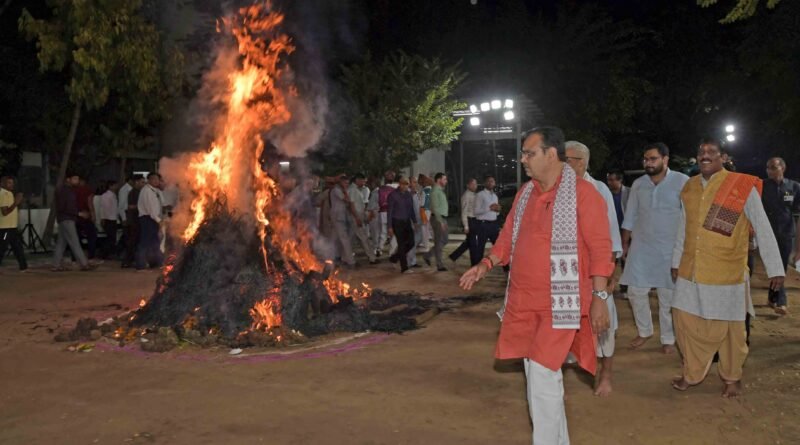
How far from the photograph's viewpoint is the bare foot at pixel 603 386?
5.80m

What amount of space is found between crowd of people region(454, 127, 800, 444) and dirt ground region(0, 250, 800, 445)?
0.45 m

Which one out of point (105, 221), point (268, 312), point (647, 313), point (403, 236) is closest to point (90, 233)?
point (105, 221)

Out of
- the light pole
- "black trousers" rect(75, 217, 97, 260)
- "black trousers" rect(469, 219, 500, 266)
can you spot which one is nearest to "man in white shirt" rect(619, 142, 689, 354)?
"black trousers" rect(469, 219, 500, 266)

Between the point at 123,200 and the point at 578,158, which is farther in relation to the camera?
the point at 123,200

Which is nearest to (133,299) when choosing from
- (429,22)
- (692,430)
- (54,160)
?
(692,430)

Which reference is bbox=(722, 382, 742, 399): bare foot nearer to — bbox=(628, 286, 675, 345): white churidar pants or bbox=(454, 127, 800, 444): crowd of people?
bbox=(454, 127, 800, 444): crowd of people

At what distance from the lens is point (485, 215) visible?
1364 cm

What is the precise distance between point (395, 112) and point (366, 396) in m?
19.7

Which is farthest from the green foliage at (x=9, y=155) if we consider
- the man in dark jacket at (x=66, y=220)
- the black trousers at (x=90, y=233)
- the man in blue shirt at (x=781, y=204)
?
the man in blue shirt at (x=781, y=204)

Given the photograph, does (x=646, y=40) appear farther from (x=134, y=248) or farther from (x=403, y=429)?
(x=403, y=429)

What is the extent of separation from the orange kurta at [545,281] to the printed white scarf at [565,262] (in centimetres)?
4

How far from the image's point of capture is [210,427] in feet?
16.7

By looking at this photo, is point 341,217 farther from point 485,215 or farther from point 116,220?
point 116,220

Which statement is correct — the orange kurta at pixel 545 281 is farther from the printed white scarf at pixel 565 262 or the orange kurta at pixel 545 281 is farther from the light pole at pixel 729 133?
the light pole at pixel 729 133
